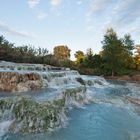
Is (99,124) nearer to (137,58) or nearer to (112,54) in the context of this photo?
(112,54)

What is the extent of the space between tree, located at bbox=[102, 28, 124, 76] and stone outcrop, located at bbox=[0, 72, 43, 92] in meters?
22.9

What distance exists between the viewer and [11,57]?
85.5ft

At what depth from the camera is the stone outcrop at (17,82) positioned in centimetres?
1138

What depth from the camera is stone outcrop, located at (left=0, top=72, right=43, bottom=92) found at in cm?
1138

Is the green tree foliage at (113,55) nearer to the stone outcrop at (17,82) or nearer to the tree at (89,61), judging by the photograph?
the tree at (89,61)

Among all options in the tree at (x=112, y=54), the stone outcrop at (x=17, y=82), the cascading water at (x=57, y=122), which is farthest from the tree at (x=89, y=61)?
the cascading water at (x=57, y=122)

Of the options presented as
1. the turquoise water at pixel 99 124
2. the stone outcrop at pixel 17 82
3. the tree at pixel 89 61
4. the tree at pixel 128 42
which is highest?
the tree at pixel 128 42

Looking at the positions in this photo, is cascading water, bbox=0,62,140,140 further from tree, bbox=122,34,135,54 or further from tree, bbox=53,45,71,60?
tree, bbox=53,45,71,60

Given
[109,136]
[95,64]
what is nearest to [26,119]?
[109,136]

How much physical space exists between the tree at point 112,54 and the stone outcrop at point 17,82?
2287 centimetres

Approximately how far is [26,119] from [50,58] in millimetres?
25835

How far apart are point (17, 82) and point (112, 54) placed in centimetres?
2404

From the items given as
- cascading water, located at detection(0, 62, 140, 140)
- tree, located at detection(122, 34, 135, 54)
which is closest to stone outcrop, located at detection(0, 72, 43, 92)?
cascading water, located at detection(0, 62, 140, 140)

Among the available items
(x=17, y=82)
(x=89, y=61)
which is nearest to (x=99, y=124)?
(x=17, y=82)
